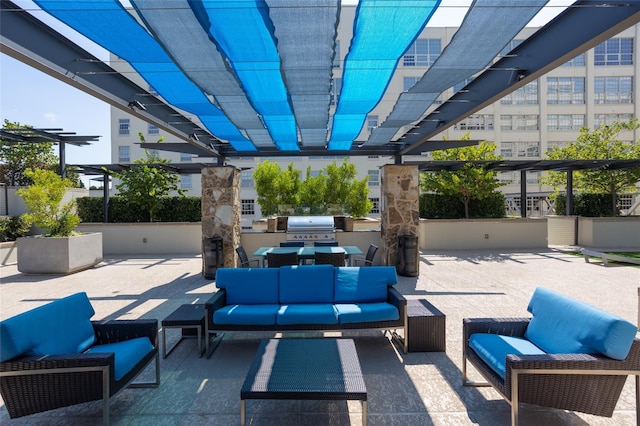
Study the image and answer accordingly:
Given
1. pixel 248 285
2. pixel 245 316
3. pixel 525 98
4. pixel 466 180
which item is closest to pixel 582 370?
pixel 245 316

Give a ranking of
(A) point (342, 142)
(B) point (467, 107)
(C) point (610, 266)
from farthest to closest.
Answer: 1. (C) point (610, 266)
2. (A) point (342, 142)
3. (B) point (467, 107)

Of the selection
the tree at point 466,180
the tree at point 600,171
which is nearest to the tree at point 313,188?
the tree at point 466,180

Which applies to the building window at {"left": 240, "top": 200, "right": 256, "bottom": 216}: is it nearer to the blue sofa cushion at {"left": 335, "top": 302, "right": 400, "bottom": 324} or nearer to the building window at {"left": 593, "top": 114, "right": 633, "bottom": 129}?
the blue sofa cushion at {"left": 335, "top": 302, "right": 400, "bottom": 324}

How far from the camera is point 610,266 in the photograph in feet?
29.2

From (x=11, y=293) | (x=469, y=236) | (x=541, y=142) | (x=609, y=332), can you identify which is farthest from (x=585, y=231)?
(x=541, y=142)

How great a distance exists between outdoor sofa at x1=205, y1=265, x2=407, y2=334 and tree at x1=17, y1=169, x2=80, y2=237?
6977 mm

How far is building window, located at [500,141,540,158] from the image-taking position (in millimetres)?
30031

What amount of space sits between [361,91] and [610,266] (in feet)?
28.1

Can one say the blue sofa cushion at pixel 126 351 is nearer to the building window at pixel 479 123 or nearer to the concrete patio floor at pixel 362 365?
the concrete patio floor at pixel 362 365

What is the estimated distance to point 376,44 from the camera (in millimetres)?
3674

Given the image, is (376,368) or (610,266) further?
(610,266)

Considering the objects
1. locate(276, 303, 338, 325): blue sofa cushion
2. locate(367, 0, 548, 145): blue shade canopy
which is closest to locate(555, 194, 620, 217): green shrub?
locate(367, 0, 548, 145): blue shade canopy

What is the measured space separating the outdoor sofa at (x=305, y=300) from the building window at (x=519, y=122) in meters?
30.8

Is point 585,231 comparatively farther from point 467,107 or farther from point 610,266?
point 467,107
